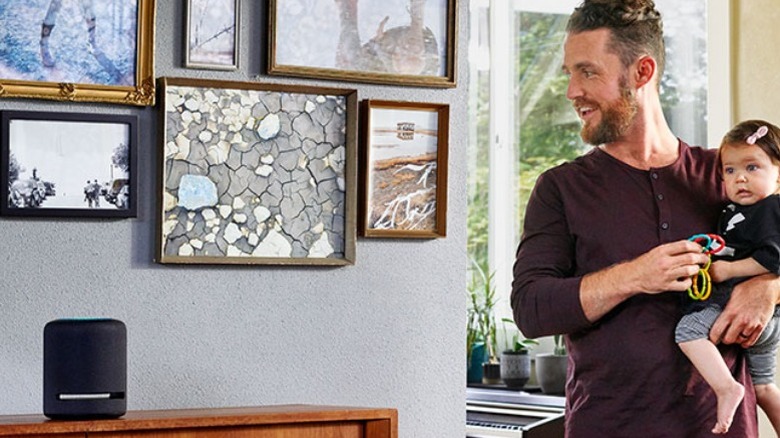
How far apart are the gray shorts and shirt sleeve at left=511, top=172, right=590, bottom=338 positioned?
20 centimetres

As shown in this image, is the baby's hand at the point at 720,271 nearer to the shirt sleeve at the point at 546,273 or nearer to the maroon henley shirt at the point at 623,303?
the maroon henley shirt at the point at 623,303

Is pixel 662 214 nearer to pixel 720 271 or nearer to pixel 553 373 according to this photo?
pixel 720 271

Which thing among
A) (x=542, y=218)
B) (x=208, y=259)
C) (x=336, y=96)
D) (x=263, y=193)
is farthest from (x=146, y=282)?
(x=542, y=218)

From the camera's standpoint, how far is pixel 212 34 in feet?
10.1

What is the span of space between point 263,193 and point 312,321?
0.34m

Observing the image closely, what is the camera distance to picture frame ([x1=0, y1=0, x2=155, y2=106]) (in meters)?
2.89

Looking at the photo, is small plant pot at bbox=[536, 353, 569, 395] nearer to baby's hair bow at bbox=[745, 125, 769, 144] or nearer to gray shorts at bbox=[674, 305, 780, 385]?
gray shorts at bbox=[674, 305, 780, 385]

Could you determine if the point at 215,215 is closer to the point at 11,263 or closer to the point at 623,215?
the point at 11,263

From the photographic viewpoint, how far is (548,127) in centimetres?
575

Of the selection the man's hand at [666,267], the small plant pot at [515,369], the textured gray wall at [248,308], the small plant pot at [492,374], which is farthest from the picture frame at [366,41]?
the small plant pot at [492,374]

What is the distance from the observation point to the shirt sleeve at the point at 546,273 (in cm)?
260

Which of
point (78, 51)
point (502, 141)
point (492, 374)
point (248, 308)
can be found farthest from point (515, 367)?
point (78, 51)

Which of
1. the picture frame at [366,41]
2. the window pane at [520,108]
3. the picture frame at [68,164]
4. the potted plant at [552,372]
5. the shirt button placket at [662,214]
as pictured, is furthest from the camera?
the window pane at [520,108]

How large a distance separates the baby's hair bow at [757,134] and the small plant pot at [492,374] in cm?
275
